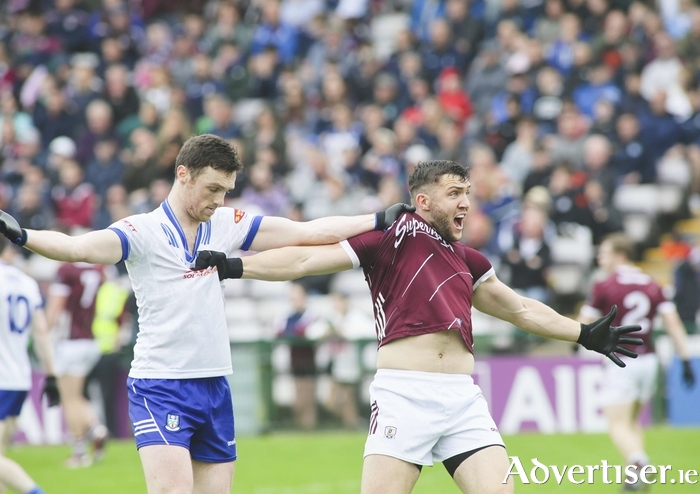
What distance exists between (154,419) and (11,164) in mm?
14182

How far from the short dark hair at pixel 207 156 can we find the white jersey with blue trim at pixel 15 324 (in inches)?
137

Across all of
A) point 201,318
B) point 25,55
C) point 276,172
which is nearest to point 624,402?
point 201,318

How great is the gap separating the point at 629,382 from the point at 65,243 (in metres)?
6.74

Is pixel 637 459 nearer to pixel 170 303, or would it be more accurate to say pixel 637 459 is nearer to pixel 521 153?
pixel 170 303

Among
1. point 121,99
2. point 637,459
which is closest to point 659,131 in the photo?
point 637,459

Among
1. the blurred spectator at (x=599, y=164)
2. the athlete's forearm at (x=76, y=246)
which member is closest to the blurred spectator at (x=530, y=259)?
the blurred spectator at (x=599, y=164)

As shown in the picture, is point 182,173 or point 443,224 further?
point 443,224

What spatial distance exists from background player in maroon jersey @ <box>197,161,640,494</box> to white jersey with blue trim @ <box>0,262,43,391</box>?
338cm

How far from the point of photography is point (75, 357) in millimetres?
13453

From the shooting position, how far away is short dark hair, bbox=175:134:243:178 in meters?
6.26

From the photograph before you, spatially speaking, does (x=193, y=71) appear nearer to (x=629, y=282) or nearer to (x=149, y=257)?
(x=629, y=282)

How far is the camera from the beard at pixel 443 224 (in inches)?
254

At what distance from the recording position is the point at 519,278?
1479 centimetres

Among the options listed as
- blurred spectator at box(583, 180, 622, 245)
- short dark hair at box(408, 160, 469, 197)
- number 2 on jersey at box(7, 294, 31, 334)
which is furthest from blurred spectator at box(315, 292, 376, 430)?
short dark hair at box(408, 160, 469, 197)
